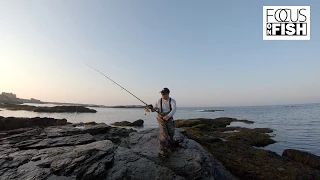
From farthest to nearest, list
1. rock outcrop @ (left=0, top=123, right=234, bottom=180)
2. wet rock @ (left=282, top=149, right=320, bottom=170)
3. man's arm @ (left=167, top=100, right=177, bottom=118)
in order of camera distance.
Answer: wet rock @ (left=282, top=149, right=320, bottom=170) → man's arm @ (left=167, top=100, right=177, bottom=118) → rock outcrop @ (left=0, top=123, right=234, bottom=180)

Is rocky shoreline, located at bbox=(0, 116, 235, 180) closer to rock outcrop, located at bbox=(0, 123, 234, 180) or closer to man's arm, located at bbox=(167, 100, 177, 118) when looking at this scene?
rock outcrop, located at bbox=(0, 123, 234, 180)

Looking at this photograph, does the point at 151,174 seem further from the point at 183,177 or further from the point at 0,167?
the point at 0,167

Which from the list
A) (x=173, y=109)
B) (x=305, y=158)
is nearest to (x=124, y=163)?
(x=173, y=109)

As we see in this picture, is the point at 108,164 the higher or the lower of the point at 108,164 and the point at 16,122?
the higher

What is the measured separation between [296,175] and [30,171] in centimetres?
1400

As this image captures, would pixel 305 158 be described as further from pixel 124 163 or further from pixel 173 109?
pixel 124 163

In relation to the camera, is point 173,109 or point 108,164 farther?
point 173,109

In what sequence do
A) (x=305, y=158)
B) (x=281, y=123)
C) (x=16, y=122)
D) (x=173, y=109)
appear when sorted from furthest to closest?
(x=281, y=123) → (x=16, y=122) → (x=305, y=158) → (x=173, y=109)

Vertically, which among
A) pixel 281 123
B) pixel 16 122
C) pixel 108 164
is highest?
pixel 108 164

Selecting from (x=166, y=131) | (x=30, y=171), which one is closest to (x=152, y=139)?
(x=166, y=131)

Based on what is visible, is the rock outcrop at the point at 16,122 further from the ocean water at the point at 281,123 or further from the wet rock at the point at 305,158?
the wet rock at the point at 305,158

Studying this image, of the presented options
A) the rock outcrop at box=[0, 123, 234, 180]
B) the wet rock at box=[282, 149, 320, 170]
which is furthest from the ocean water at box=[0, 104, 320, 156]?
the rock outcrop at box=[0, 123, 234, 180]

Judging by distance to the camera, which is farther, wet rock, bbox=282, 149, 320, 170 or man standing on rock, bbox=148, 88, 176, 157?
wet rock, bbox=282, 149, 320, 170

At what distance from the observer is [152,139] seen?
12188 mm
